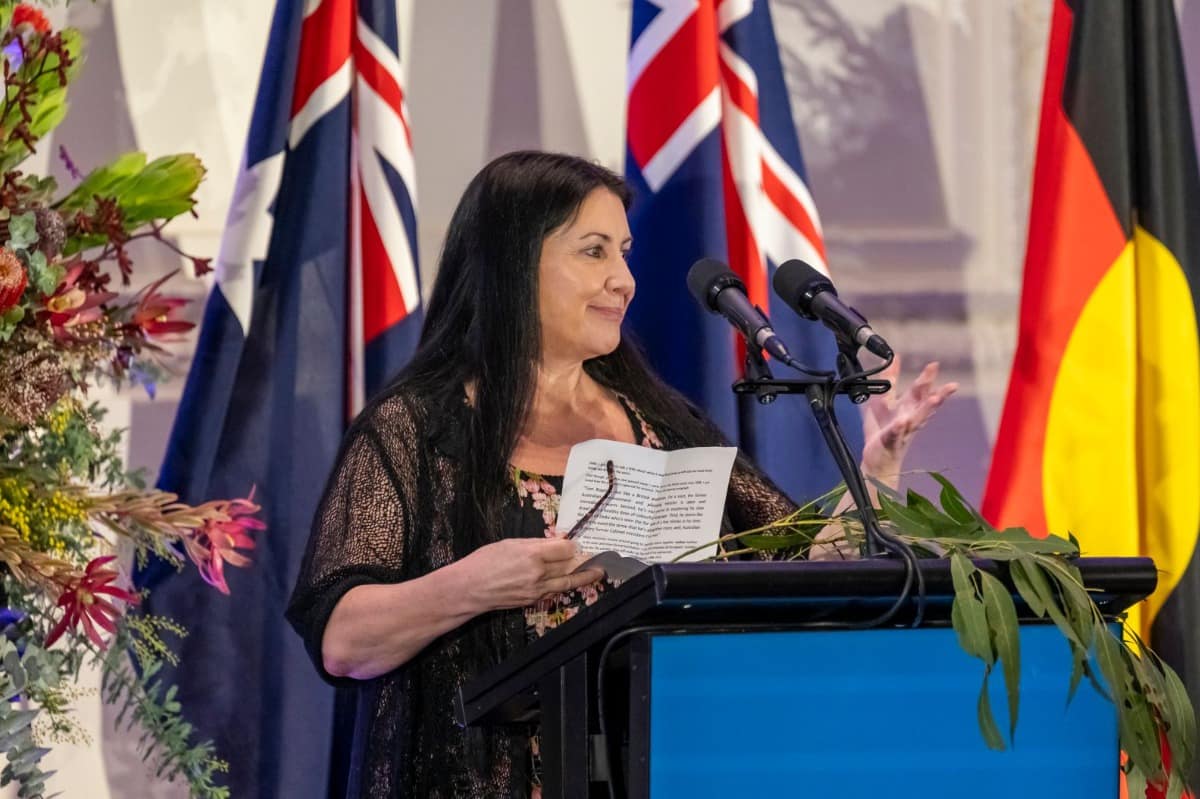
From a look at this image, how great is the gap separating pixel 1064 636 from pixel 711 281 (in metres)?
0.52

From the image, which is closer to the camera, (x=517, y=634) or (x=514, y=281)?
(x=517, y=634)

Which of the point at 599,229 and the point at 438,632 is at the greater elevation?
the point at 599,229

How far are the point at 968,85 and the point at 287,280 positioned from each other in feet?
5.10

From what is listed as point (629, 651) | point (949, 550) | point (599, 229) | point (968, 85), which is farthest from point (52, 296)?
point (968, 85)

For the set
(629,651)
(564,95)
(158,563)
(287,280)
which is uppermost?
(564,95)

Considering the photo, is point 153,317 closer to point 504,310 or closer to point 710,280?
point 504,310

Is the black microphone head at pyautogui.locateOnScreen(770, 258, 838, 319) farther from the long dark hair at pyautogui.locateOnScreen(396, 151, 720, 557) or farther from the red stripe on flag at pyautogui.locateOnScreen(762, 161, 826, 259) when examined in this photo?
the red stripe on flag at pyautogui.locateOnScreen(762, 161, 826, 259)

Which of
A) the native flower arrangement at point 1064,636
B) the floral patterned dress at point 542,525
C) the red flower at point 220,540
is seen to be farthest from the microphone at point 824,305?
the red flower at point 220,540

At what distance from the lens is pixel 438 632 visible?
5.60 ft

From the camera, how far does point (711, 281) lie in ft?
5.27

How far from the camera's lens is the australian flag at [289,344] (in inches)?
102

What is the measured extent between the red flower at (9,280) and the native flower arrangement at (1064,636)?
0.95 meters

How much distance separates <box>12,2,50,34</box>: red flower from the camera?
1778 millimetres

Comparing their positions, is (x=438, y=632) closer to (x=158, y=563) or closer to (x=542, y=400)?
(x=542, y=400)
